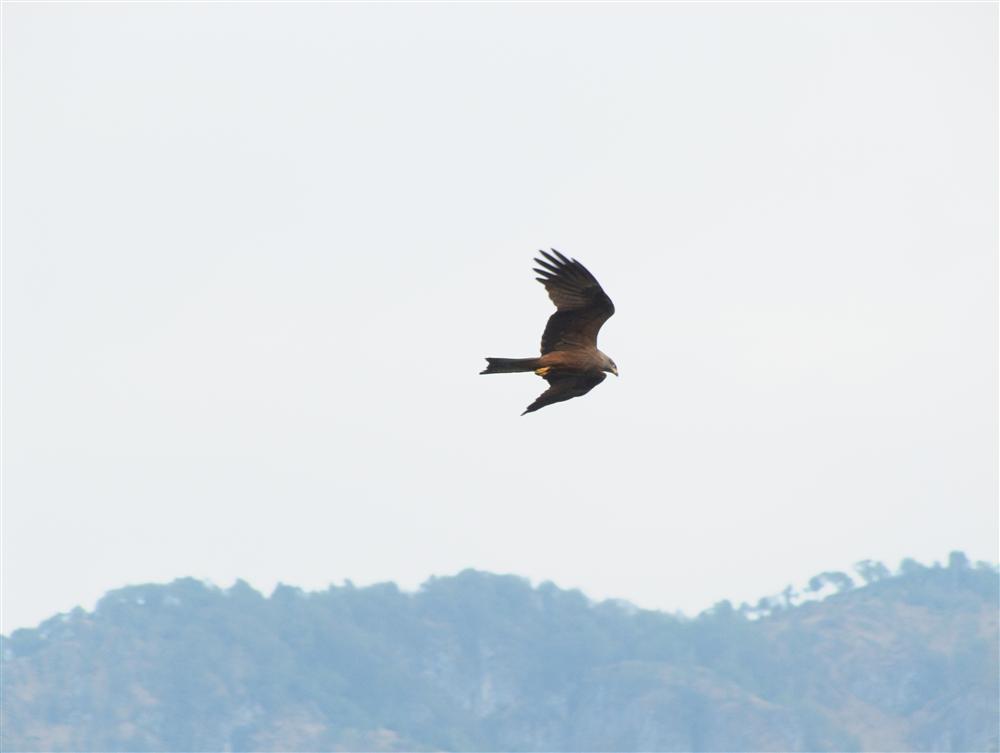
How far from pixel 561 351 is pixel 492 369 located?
1.54m

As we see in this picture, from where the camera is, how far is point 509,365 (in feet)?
105

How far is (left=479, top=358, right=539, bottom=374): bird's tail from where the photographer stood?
3180 cm

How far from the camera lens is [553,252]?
32.4m

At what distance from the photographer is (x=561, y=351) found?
32.8 m

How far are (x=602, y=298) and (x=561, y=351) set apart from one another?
1052 millimetres

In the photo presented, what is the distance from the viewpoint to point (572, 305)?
3269 centimetres

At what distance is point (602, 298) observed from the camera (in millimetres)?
32594

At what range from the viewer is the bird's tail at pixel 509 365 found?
31.8 meters

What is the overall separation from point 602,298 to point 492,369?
87.1 inches

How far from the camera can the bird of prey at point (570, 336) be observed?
3238cm

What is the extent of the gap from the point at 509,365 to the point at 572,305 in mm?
1509

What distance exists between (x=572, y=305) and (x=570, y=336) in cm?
54

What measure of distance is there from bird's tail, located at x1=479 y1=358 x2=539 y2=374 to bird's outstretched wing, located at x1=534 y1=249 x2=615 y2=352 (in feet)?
2.27

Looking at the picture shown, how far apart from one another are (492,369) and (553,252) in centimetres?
214
